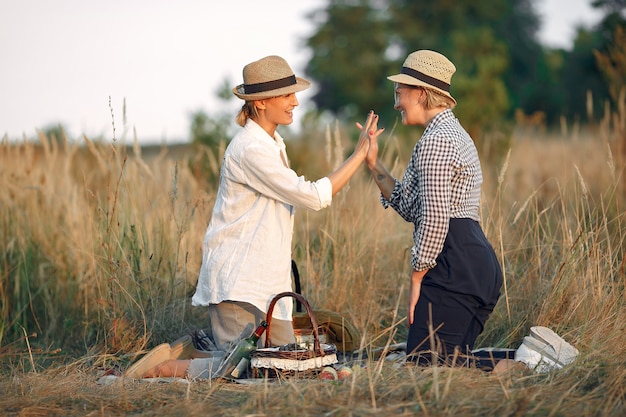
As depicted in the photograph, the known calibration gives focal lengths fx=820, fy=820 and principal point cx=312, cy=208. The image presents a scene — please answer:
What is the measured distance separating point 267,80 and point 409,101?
29.7 inches

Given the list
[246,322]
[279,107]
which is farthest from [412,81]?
[246,322]

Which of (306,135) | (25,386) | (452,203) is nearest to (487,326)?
(452,203)

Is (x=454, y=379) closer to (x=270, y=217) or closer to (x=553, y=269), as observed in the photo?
(x=270, y=217)

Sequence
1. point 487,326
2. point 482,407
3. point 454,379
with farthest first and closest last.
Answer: point 487,326
point 454,379
point 482,407

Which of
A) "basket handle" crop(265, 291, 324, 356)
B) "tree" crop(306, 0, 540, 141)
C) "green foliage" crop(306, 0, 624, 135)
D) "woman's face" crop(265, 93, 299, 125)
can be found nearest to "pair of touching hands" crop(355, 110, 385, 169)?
"woman's face" crop(265, 93, 299, 125)

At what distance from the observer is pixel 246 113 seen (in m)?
4.45

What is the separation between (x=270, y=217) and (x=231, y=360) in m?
0.76

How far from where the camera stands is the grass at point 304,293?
3.47 metres

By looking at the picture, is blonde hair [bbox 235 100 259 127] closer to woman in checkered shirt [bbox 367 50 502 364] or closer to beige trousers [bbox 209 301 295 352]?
woman in checkered shirt [bbox 367 50 502 364]

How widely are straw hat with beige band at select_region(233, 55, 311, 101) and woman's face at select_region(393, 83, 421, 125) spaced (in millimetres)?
513

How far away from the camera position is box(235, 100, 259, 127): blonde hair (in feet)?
14.5

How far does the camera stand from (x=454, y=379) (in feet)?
11.6

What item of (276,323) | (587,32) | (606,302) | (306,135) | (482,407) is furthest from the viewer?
(587,32)

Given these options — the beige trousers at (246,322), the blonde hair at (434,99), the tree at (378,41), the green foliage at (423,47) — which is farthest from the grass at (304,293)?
the tree at (378,41)
